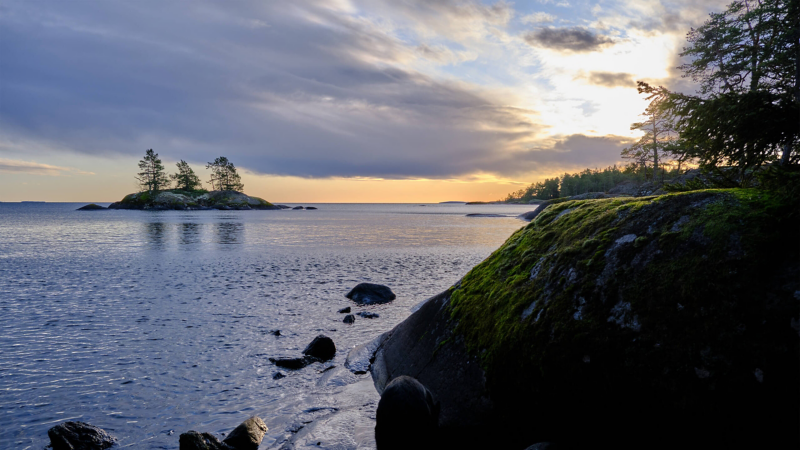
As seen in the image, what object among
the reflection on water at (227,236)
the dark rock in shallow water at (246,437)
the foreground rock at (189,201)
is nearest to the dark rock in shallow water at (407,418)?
the dark rock in shallow water at (246,437)

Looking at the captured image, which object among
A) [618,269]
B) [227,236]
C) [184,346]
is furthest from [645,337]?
[227,236]

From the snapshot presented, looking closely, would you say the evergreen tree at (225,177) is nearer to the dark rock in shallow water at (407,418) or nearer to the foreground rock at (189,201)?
the foreground rock at (189,201)

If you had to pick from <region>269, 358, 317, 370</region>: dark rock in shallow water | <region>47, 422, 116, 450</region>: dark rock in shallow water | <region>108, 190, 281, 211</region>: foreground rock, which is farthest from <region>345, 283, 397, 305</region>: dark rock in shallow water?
<region>108, 190, 281, 211</region>: foreground rock

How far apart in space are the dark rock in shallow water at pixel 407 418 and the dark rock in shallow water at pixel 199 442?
248 centimetres

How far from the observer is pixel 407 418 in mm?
5246

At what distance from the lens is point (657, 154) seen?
5281cm

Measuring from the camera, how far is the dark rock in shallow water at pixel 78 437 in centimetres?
586

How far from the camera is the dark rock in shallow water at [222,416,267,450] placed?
5867mm

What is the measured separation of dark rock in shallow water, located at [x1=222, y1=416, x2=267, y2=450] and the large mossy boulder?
278cm

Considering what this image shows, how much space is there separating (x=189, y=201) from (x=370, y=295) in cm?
14690

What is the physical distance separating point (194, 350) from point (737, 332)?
10882mm

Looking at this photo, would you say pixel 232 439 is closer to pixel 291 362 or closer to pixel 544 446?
pixel 291 362

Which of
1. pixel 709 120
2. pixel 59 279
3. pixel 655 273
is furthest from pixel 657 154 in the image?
pixel 59 279

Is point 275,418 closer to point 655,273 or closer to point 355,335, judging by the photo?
point 355,335
